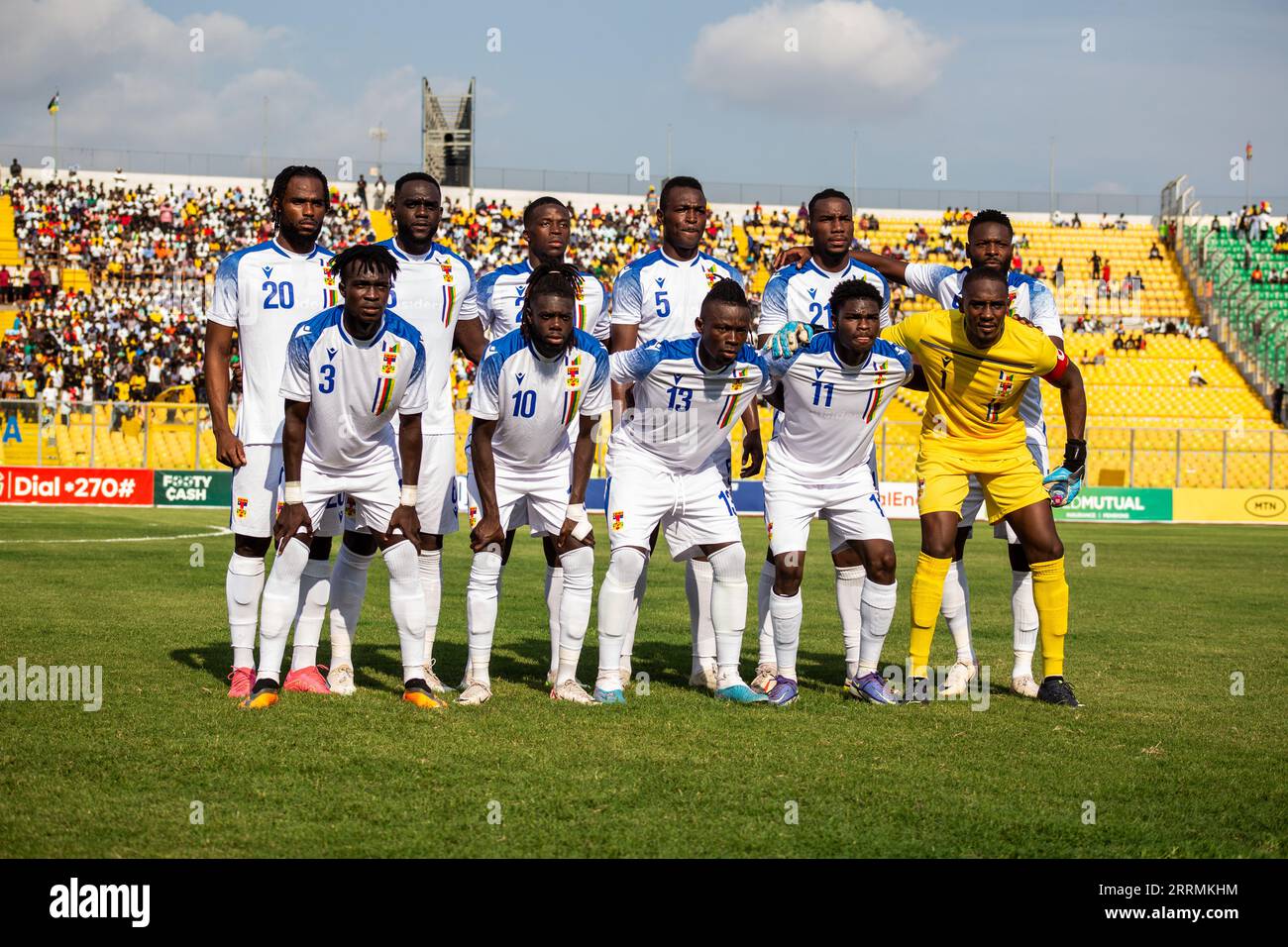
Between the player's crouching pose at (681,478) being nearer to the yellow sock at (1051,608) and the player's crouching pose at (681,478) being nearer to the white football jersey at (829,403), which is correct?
the white football jersey at (829,403)

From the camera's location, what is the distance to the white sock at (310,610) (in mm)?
8047

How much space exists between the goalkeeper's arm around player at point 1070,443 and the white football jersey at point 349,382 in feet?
12.9

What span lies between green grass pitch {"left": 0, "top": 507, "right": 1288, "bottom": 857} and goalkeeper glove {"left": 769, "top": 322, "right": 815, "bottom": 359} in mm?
2138

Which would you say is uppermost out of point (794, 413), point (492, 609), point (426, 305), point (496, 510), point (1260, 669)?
point (426, 305)

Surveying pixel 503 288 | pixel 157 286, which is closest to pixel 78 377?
pixel 157 286

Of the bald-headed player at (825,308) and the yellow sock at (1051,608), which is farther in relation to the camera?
the bald-headed player at (825,308)

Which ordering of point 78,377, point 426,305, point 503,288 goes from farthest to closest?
point 78,377 < point 503,288 < point 426,305

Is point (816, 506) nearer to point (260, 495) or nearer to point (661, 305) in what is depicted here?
point (661, 305)

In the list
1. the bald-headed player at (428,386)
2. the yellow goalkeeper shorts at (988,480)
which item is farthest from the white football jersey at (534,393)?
the yellow goalkeeper shorts at (988,480)

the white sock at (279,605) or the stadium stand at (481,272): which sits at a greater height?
the stadium stand at (481,272)

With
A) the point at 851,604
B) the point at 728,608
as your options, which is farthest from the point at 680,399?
the point at 851,604

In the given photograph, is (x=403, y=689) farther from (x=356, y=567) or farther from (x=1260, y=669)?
(x=1260, y=669)

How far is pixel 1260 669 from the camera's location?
9.71 meters
